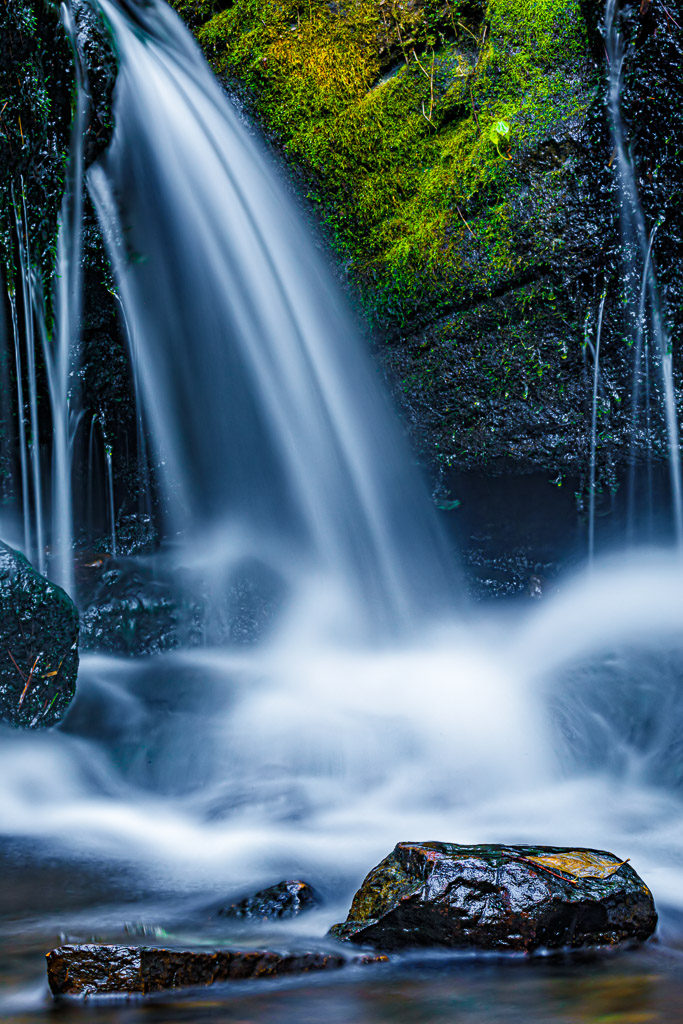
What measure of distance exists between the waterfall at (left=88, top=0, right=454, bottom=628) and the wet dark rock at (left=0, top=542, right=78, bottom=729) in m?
1.46

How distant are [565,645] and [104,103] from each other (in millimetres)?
4064

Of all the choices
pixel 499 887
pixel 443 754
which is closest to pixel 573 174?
pixel 443 754

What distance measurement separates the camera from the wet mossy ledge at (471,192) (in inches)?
181

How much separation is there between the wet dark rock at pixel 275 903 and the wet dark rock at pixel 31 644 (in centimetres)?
170

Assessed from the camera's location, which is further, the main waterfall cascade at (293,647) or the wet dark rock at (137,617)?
the wet dark rock at (137,617)

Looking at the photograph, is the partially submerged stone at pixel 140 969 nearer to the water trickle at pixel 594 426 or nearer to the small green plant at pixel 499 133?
the water trickle at pixel 594 426

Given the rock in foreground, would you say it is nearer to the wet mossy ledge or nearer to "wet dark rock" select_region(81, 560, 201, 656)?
"wet dark rock" select_region(81, 560, 201, 656)

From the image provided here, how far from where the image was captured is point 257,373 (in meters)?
A: 5.23

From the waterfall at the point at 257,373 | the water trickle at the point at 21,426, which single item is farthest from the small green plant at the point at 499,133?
the water trickle at the point at 21,426

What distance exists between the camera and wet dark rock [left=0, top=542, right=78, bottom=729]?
354cm

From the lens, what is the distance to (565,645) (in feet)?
14.6

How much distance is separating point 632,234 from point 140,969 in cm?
430

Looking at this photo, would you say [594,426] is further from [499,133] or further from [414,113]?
[414,113]

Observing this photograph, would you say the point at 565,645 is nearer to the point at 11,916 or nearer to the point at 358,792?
the point at 358,792
